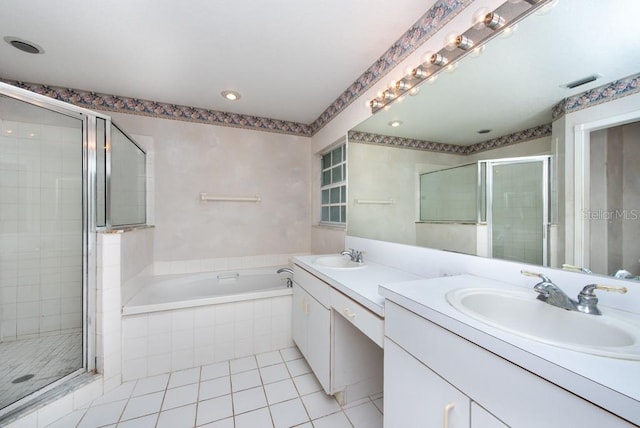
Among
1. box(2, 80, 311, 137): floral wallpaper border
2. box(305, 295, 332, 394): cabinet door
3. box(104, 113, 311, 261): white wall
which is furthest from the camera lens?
box(104, 113, 311, 261): white wall

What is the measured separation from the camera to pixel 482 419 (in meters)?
0.62

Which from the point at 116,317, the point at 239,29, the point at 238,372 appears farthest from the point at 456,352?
the point at 116,317

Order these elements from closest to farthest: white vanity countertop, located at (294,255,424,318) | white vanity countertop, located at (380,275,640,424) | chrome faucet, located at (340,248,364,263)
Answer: white vanity countertop, located at (380,275,640,424), white vanity countertop, located at (294,255,424,318), chrome faucet, located at (340,248,364,263)

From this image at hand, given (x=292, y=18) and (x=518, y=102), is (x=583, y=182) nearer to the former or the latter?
(x=518, y=102)

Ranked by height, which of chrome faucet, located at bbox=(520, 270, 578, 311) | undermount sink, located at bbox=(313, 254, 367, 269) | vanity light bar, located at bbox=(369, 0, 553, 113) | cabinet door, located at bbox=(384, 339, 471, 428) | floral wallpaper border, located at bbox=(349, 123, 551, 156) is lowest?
cabinet door, located at bbox=(384, 339, 471, 428)

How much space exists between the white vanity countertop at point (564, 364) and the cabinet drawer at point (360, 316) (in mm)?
305

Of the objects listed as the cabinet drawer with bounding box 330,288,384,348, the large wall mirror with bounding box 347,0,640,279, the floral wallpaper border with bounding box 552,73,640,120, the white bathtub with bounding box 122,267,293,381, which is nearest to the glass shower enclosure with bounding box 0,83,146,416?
the white bathtub with bounding box 122,267,293,381

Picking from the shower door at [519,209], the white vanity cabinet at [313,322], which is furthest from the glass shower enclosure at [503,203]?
the white vanity cabinet at [313,322]

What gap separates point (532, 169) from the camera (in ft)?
3.22

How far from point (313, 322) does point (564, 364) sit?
140 cm

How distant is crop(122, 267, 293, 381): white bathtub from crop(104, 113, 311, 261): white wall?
0.57 m

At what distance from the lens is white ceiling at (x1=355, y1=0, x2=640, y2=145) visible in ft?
2.54

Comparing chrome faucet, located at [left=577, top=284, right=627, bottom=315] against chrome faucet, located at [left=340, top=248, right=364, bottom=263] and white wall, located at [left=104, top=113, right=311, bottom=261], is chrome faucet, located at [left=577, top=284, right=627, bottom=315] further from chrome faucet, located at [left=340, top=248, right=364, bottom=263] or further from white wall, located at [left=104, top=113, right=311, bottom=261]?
white wall, located at [left=104, top=113, right=311, bottom=261]

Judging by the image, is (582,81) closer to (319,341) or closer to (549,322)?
(549,322)
